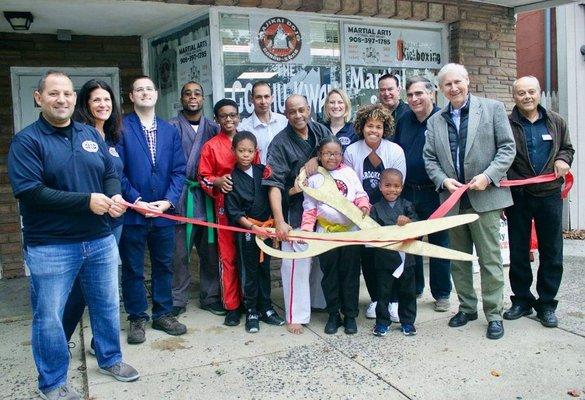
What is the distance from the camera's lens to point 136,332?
3900 mm

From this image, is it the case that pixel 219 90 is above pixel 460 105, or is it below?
above

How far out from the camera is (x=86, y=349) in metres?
3.80

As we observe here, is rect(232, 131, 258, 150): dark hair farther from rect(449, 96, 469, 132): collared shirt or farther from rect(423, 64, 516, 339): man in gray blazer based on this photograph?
rect(449, 96, 469, 132): collared shirt

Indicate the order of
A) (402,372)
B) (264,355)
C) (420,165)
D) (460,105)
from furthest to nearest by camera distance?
(420,165) → (460,105) → (264,355) → (402,372)

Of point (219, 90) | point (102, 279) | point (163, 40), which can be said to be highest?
point (163, 40)

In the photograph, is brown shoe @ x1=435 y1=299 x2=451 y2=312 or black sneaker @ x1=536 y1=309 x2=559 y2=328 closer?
black sneaker @ x1=536 y1=309 x2=559 y2=328

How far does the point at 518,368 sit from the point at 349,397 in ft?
3.66

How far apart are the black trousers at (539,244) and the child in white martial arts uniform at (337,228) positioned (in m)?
1.17

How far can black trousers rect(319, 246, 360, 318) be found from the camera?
13.1ft

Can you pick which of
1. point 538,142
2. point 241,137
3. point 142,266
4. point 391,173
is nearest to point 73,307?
point 142,266

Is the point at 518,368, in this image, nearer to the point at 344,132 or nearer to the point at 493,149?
the point at 493,149

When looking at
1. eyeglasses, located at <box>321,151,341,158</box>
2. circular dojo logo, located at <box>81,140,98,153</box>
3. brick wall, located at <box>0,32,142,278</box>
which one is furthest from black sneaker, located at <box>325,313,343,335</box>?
brick wall, located at <box>0,32,142,278</box>

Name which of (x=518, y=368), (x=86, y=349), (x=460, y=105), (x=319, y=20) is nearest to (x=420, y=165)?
(x=460, y=105)

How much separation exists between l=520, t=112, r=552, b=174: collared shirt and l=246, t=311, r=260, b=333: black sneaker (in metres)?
2.34
